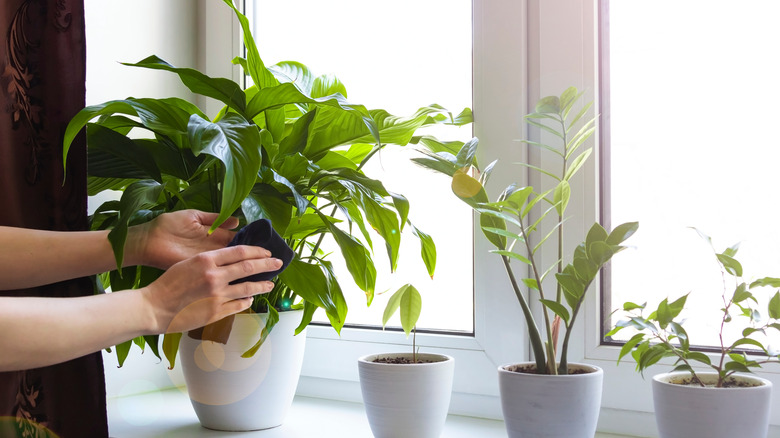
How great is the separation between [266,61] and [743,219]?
3.65 ft

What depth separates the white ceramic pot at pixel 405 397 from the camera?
0.98m

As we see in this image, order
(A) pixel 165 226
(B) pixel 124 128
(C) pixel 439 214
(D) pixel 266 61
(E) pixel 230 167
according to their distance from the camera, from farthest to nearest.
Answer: (D) pixel 266 61 → (C) pixel 439 214 → (B) pixel 124 128 → (A) pixel 165 226 → (E) pixel 230 167

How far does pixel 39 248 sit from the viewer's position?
95 cm

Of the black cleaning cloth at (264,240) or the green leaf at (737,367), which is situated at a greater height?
the black cleaning cloth at (264,240)

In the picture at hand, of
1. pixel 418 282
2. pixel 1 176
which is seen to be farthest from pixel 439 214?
pixel 1 176

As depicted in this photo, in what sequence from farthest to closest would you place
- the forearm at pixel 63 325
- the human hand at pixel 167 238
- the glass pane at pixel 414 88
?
the glass pane at pixel 414 88, the human hand at pixel 167 238, the forearm at pixel 63 325

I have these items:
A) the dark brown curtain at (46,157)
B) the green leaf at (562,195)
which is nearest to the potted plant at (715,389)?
the green leaf at (562,195)

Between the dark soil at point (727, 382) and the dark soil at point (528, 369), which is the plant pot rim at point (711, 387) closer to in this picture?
the dark soil at point (727, 382)

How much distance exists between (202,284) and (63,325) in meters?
0.16

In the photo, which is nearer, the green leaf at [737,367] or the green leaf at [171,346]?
the green leaf at [737,367]

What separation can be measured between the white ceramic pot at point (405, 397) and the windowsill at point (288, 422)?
0.14 m

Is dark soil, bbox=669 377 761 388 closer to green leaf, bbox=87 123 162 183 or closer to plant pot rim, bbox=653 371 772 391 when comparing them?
plant pot rim, bbox=653 371 772 391

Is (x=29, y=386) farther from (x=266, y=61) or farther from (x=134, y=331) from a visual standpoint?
(x=266, y=61)

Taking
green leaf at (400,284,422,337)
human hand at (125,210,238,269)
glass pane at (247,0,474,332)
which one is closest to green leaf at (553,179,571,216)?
green leaf at (400,284,422,337)
